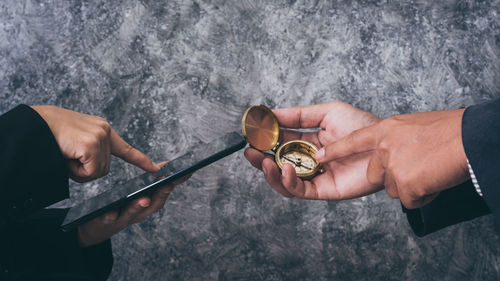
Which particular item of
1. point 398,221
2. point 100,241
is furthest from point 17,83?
point 398,221

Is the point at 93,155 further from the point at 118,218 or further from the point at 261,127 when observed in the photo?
the point at 261,127

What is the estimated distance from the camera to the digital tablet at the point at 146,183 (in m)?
1.33

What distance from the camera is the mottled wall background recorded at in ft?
7.43

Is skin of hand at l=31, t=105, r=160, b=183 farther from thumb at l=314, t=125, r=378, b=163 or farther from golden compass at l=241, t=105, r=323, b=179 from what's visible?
thumb at l=314, t=125, r=378, b=163

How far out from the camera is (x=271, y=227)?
2299 millimetres

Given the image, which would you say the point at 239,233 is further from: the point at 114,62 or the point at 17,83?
the point at 17,83

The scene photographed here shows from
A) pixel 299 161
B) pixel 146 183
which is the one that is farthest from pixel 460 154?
pixel 146 183

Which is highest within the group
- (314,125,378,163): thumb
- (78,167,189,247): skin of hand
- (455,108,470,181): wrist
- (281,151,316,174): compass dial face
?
(455,108,470,181): wrist

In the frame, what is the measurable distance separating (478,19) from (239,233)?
7.02 ft

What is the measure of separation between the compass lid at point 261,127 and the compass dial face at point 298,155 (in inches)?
2.6

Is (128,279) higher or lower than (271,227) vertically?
lower

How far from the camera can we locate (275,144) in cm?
178

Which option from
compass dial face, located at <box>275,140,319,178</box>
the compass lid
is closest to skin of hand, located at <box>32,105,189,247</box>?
the compass lid

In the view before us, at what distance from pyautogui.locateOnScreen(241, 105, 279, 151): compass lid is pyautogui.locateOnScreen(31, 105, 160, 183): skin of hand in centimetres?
57
